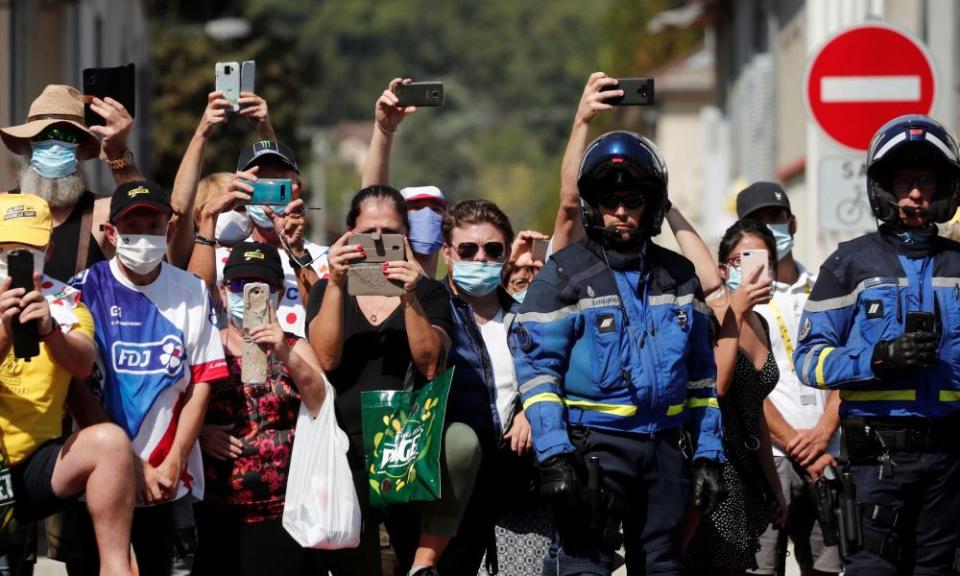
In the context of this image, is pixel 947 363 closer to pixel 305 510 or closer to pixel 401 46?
pixel 305 510

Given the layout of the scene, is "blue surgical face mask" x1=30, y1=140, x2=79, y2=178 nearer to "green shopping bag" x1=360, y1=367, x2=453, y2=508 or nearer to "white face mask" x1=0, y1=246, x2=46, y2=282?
"white face mask" x1=0, y1=246, x2=46, y2=282

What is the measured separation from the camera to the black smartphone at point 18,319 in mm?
7199

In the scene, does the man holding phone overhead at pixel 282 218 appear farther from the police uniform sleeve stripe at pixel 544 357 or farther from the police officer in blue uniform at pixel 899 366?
the police officer in blue uniform at pixel 899 366

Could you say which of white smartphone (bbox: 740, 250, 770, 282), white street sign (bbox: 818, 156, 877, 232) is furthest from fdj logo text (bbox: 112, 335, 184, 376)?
white street sign (bbox: 818, 156, 877, 232)

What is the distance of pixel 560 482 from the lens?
721 cm

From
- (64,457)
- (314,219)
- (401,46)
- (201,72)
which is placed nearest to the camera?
(64,457)

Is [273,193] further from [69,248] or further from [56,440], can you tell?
[56,440]

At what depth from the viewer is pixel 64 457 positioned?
24.5ft

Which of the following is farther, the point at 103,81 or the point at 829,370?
the point at 103,81

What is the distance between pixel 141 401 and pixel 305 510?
2.65 ft

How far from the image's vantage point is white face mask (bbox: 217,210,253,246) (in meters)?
8.91

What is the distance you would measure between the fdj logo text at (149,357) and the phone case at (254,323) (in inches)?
11.1

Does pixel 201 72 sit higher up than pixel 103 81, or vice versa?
pixel 201 72

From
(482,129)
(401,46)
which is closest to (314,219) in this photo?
(482,129)
